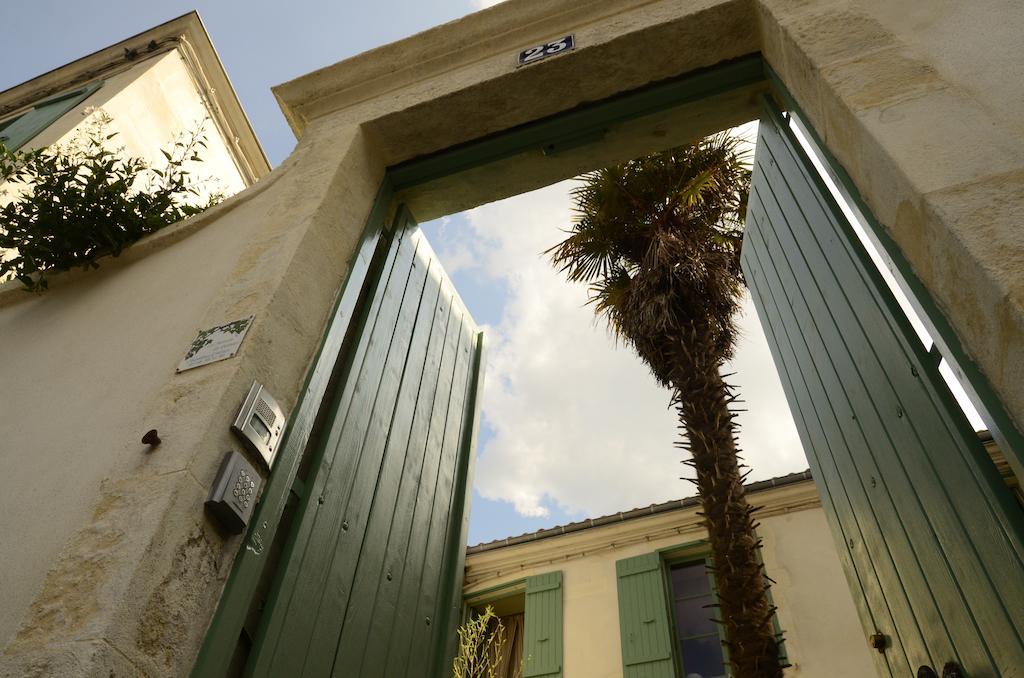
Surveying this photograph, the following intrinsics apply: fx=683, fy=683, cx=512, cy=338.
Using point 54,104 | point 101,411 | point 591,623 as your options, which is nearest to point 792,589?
point 591,623

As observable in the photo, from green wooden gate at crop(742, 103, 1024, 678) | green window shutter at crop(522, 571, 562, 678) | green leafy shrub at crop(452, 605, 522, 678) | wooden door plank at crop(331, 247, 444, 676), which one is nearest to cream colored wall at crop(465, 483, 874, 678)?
green window shutter at crop(522, 571, 562, 678)

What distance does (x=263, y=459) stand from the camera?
6.77 feet

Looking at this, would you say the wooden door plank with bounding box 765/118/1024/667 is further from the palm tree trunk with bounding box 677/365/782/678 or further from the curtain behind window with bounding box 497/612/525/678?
the curtain behind window with bounding box 497/612/525/678

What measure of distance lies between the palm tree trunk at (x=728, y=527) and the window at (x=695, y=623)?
2.50m

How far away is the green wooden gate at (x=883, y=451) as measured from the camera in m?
1.78

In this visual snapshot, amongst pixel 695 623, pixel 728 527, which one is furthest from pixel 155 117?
pixel 695 623

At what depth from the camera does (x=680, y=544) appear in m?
9.09

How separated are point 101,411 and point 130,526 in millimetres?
786

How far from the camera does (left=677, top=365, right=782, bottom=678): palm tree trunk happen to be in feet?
15.4

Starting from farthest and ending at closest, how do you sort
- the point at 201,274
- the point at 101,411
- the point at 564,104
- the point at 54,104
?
the point at 54,104 → the point at 564,104 → the point at 201,274 → the point at 101,411

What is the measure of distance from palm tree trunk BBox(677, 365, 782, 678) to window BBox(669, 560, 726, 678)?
2500 millimetres

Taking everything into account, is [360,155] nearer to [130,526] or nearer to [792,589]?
[130,526]

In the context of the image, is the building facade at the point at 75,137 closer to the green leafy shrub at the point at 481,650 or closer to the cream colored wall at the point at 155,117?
the cream colored wall at the point at 155,117

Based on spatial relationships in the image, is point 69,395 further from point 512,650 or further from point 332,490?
point 512,650
